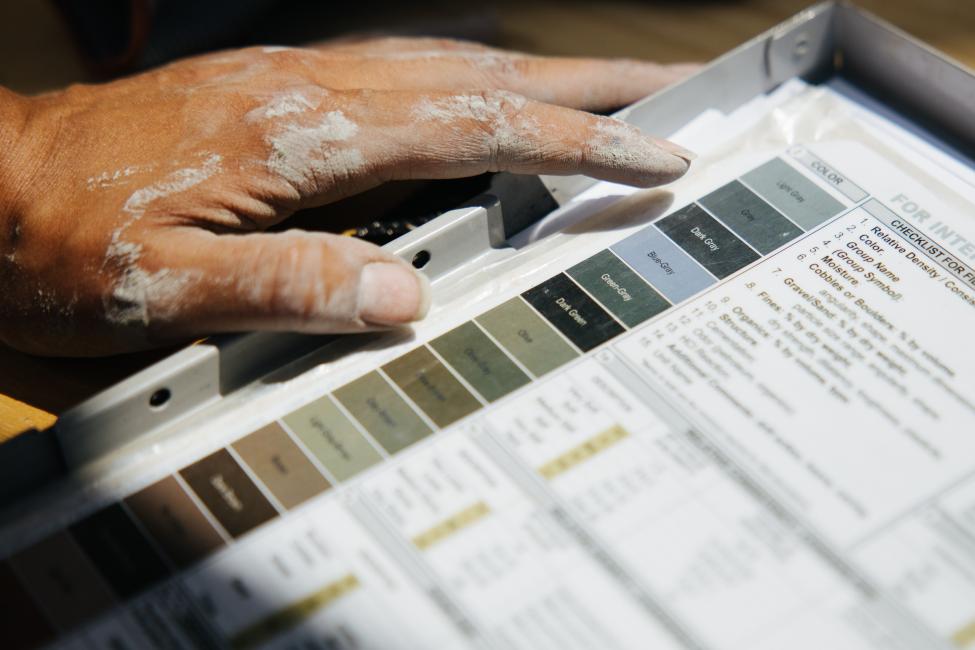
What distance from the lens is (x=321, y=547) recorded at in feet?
1.78

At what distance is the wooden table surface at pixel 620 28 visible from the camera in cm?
104

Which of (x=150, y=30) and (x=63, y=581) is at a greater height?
(x=150, y=30)

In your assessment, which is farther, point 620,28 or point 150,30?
point 620,28

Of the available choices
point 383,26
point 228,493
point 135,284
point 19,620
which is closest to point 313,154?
point 135,284

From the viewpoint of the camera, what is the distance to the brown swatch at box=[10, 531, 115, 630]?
1.71ft

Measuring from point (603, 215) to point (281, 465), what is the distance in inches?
13.6

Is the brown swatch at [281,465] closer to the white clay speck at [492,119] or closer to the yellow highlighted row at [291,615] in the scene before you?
the yellow highlighted row at [291,615]

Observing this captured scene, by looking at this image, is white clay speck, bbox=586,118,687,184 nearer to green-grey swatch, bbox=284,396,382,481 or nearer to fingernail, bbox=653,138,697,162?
fingernail, bbox=653,138,697,162

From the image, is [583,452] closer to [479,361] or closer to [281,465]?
[479,361]

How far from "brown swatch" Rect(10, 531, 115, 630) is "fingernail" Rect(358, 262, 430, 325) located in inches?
9.6

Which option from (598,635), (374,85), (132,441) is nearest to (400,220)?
(374,85)

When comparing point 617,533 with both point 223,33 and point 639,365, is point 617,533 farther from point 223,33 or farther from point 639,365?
point 223,33

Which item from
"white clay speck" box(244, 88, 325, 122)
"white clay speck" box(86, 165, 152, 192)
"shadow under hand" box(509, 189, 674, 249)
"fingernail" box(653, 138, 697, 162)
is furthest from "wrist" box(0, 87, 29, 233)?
"fingernail" box(653, 138, 697, 162)

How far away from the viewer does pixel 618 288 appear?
2.20 feet
